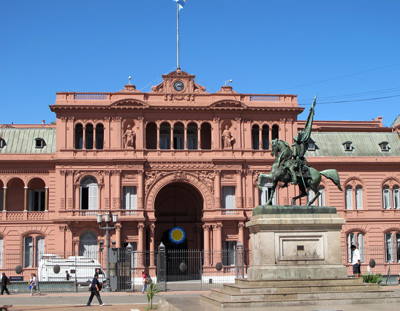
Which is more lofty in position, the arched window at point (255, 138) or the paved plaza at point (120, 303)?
the arched window at point (255, 138)

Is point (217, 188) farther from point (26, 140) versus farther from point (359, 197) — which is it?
point (26, 140)

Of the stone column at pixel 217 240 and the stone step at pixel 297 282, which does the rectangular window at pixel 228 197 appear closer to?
the stone column at pixel 217 240

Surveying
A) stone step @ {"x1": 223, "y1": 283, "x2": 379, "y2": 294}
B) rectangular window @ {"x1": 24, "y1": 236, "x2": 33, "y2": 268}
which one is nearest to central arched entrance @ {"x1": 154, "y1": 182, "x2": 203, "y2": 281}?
rectangular window @ {"x1": 24, "y1": 236, "x2": 33, "y2": 268}

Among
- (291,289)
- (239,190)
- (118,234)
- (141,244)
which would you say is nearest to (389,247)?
(239,190)

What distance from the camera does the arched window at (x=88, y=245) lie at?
5375cm

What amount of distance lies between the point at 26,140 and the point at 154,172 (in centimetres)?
1300

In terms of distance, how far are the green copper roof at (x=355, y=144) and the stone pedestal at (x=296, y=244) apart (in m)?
35.6

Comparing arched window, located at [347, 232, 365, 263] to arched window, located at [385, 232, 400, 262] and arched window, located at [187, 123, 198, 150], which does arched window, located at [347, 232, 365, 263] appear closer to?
arched window, located at [385, 232, 400, 262]

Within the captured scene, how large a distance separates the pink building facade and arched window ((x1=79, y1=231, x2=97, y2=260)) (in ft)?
0.28

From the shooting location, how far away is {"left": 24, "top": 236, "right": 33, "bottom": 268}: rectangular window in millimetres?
54969

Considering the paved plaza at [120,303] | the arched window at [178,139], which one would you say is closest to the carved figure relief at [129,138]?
the arched window at [178,139]

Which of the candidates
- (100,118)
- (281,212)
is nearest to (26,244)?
(100,118)

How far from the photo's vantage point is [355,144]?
61.9 metres

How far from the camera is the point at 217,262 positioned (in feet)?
175
